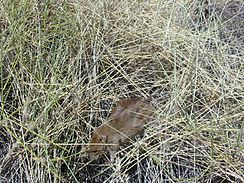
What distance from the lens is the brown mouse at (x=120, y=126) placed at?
93 centimetres

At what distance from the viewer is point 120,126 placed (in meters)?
0.96

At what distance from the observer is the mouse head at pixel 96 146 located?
92 centimetres

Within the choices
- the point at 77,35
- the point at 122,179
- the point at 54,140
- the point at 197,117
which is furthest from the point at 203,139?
the point at 77,35

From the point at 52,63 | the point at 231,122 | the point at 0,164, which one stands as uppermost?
the point at 52,63

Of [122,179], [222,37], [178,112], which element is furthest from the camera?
[222,37]

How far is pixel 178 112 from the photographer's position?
100 centimetres

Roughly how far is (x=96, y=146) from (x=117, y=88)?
0.64 ft

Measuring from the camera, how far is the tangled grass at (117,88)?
3.00ft

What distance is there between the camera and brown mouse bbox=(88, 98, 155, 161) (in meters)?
0.93

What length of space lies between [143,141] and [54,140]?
19 centimetres

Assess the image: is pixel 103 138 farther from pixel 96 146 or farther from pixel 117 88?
pixel 117 88

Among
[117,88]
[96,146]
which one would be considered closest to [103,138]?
[96,146]

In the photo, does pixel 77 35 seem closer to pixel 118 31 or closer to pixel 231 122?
pixel 118 31

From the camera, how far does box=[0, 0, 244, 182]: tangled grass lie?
92 cm
